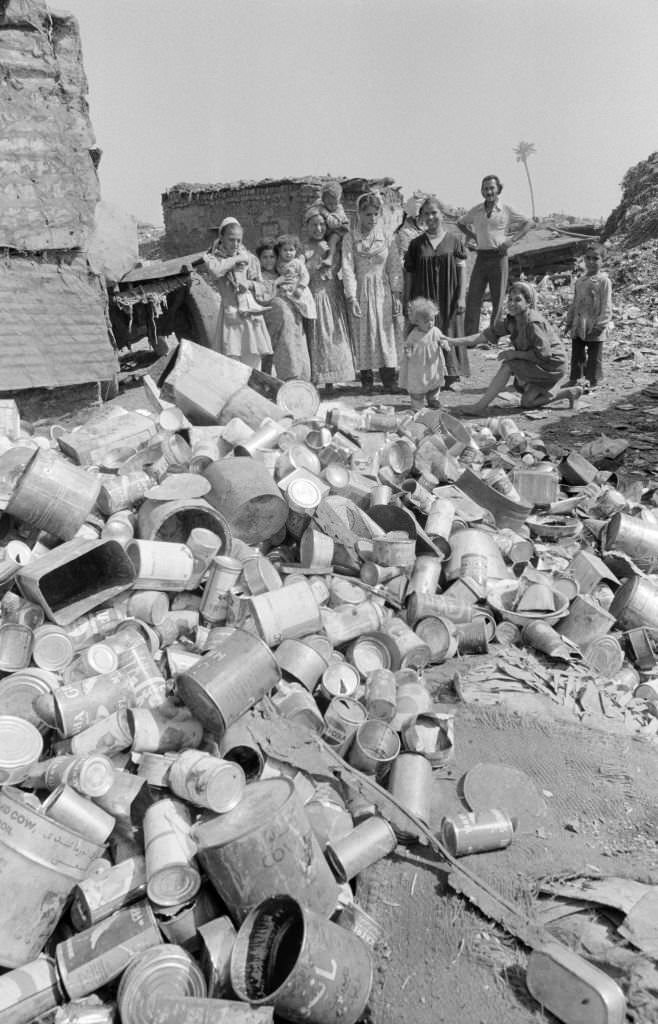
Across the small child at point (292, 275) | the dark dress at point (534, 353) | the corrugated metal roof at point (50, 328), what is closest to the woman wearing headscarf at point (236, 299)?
the small child at point (292, 275)

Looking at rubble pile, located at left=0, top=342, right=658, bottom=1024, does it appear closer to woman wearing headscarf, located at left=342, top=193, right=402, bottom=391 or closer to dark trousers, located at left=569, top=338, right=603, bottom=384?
woman wearing headscarf, located at left=342, top=193, right=402, bottom=391

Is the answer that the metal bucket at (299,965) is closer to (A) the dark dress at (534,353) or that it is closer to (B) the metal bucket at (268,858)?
(B) the metal bucket at (268,858)

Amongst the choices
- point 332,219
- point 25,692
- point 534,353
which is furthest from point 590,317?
point 25,692

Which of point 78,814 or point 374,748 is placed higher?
point 78,814

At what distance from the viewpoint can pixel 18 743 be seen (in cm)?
247

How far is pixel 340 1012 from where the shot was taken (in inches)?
77.2

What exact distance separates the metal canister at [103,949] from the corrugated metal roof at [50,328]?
4589 millimetres

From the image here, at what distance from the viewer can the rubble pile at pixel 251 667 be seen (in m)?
2.07

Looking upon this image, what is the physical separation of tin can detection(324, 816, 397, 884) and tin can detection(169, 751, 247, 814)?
0.35m

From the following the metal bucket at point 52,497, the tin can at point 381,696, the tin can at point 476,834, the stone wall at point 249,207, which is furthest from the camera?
the stone wall at point 249,207

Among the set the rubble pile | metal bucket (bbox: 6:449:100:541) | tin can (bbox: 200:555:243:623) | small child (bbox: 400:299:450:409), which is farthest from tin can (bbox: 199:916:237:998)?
small child (bbox: 400:299:450:409)

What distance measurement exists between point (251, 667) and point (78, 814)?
710mm

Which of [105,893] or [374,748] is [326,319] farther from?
[105,893]

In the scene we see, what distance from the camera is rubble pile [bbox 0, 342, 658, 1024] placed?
2070mm
